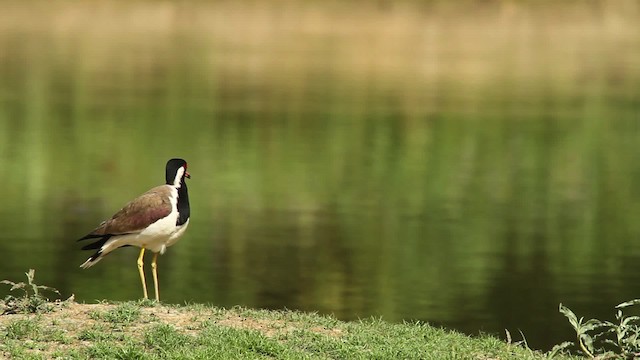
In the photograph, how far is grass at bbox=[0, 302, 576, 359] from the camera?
9688mm

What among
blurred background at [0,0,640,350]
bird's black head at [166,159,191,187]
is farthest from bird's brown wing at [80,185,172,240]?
blurred background at [0,0,640,350]

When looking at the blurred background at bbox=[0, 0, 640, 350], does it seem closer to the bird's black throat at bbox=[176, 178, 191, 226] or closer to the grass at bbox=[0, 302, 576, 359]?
the bird's black throat at bbox=[176, 178, 191, 226]

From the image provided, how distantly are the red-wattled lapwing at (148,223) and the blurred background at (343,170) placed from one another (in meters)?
4.70

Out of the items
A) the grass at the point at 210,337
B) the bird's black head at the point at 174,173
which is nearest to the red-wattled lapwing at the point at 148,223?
the bird's black head at the point at 174,173

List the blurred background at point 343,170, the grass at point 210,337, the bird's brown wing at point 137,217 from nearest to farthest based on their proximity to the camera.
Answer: the grass at point 210,337 < the bird's brown wing at point 137,217 < the blurred background at point 343,170

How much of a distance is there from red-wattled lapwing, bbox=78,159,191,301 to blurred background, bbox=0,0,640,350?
4698 millimetres

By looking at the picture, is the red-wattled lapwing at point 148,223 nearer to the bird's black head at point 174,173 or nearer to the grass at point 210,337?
the bird's black head at point 174,173

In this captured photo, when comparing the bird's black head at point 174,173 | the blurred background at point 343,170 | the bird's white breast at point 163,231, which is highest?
the bird's black head at point 174,173

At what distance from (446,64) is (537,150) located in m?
21.1

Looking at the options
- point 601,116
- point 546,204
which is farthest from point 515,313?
point 601,116

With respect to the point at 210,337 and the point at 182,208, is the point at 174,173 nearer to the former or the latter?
the point at 182,208

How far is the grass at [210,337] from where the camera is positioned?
381 inches

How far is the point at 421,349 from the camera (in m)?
10.3

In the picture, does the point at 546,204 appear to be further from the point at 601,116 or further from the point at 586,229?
the point at 601,116
